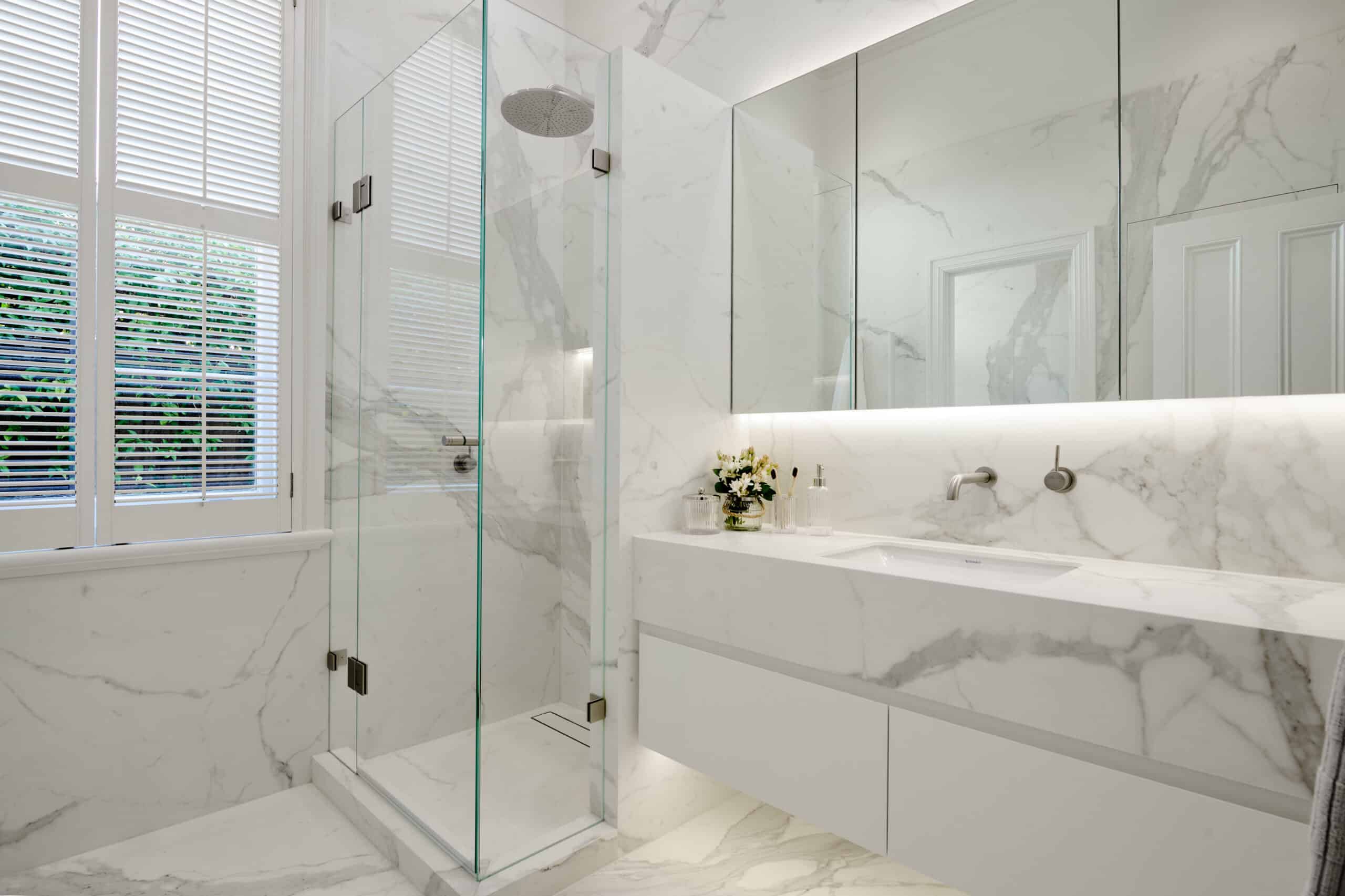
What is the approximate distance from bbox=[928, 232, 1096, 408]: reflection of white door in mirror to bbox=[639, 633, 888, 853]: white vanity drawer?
0.78m

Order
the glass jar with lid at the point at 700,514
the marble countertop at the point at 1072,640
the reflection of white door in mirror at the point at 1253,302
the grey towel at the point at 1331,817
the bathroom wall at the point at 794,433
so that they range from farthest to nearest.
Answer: the glass jar with lid at the point at 700,514
the bathroom wall at the point at 794,433
the reflection of white door in mirror at the point at 1253,302
the marble countertop at the point at 1072,640
the grey towel at the point at 1331,817

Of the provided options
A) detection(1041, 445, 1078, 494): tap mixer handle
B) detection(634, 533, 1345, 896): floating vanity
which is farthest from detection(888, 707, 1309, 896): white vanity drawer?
detection(1041, 445, 1078, 494): tap mixer handle

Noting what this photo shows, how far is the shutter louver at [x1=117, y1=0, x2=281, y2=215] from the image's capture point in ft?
5.83

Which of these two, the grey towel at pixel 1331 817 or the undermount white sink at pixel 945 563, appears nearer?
the grey towel at pixel 1331 817

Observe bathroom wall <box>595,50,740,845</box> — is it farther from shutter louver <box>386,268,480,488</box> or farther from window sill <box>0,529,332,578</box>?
window sill <box>0,529,332,578</box>

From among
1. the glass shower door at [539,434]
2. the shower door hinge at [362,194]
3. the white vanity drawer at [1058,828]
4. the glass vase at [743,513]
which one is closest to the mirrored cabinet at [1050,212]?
the glass vase at [743,513]

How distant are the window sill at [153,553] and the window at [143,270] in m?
0.03

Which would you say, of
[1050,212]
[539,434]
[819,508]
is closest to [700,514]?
[819,508]

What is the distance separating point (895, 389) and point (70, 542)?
2.09 meters

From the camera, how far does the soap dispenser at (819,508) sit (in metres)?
1.92

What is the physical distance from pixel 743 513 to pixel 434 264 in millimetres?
1046

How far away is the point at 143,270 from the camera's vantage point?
5.87ft

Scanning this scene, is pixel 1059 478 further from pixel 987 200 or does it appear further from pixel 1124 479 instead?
pixel 987 200

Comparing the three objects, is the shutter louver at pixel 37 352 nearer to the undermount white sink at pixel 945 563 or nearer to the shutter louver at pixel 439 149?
the shutter louver at pixel 439 149
